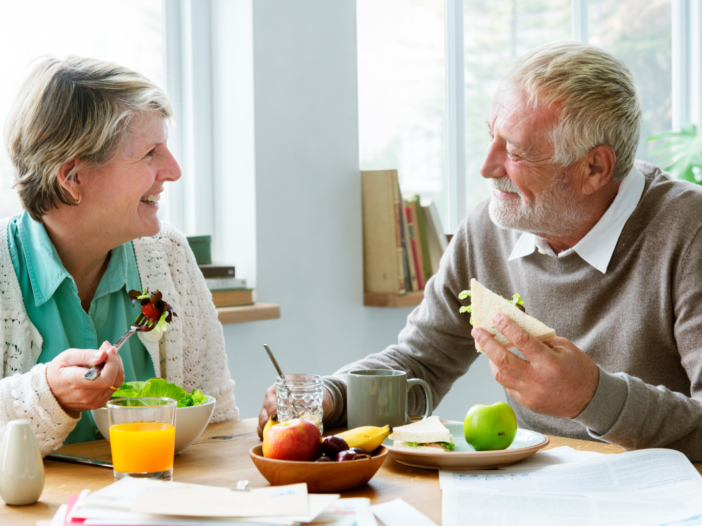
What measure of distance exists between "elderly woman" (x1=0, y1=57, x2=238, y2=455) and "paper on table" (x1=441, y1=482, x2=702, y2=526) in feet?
2.30

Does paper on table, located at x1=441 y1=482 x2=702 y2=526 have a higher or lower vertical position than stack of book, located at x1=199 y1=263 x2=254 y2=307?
lower

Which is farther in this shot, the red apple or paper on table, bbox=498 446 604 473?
paper on table, bbox=498 446 604 473

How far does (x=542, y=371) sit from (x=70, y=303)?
94 centimetres

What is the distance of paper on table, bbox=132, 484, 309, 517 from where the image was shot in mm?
772

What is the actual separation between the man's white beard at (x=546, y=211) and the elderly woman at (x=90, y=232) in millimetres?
722

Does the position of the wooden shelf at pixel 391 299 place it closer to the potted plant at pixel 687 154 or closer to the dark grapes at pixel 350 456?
the potted plant at pixel 687 154

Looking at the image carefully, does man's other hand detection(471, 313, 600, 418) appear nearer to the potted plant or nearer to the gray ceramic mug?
the gray ceramic mug

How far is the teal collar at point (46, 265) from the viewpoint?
1408 mm

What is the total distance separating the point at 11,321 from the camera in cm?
136

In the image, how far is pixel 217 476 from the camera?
41.2 inches

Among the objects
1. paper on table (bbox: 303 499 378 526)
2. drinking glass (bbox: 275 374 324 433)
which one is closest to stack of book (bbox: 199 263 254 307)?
drinking glass (bbox: 275 374 324 433)

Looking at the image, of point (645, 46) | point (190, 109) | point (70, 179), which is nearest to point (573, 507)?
point (70, 179)

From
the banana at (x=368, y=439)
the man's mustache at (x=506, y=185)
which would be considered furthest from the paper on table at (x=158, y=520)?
the man's mustache at (x=506, y=185)

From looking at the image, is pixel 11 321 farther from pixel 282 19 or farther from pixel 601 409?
pixel 282 19
